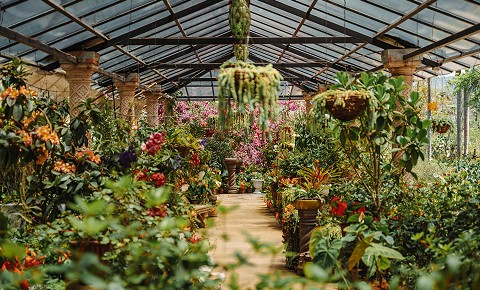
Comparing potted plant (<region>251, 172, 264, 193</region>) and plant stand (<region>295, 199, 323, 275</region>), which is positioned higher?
potted plant (<region>251, 172, 264, 193</region>)

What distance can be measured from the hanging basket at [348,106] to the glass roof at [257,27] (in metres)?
3.45

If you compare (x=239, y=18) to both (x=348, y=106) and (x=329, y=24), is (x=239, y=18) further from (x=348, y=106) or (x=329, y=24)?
(x=329, y=24)

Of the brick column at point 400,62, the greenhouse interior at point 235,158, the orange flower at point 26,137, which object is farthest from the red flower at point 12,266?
the brick column at point 400,62

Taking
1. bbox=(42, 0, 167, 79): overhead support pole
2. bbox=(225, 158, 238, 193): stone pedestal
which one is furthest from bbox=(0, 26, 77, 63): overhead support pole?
bbox=(225, 158, 238, 193): stone pedestal

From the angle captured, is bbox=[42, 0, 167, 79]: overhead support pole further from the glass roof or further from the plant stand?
the plant stand

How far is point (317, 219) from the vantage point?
6.38 meters

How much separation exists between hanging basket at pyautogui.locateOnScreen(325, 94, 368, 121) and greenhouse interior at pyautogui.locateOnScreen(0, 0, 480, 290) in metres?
0.01

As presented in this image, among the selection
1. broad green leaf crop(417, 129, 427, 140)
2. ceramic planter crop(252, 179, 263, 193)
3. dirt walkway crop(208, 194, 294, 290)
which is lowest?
dirt walkway crop(208, 194, 294, 290)

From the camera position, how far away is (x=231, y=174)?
16.3 m

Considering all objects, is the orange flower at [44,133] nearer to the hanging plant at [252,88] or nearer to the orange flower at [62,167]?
the orange flower at [62,167]

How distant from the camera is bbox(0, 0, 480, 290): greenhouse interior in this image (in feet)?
8.01

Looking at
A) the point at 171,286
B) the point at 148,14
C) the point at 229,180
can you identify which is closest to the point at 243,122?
the point at 171,286

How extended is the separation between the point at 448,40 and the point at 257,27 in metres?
5.57

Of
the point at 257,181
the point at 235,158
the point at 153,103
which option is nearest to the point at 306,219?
the point at 257,181
